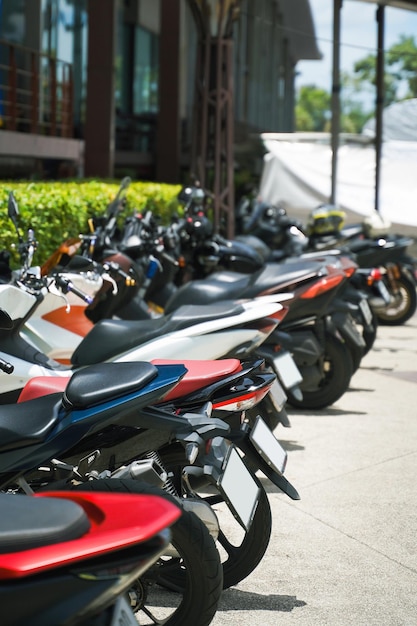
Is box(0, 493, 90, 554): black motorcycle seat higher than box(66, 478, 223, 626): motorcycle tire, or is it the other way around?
box(0, 493, 90, 554): black motorcycle seat

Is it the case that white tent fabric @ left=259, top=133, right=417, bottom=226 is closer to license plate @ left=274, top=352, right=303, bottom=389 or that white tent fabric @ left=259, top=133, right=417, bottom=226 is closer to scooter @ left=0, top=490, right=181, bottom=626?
license plate @ left=274, top=352, right=303, bottom=389

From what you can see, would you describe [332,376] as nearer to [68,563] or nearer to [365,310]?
[365,310]

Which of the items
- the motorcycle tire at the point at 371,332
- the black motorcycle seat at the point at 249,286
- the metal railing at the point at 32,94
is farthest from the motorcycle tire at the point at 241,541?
the metal railing at the point at 32,94

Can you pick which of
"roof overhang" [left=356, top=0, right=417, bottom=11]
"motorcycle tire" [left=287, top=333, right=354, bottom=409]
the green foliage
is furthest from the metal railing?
the green foliage

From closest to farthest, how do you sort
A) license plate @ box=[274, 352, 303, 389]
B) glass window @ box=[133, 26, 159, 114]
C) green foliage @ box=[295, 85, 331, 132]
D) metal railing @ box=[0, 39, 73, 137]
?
license plate @ box=[274, 352, 303, 389] → metal railing @ box=[0, 39, 73, 137] → glass window @ box=[133, 26, 159, 114] → green foliage @ box=[295, 85, 331, 132]

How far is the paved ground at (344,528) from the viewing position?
4117 millimetres

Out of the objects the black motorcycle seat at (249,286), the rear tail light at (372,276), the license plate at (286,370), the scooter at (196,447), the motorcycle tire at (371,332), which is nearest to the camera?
the scooter at (196,447)

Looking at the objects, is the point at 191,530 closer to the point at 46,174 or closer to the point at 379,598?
the point at 379,598

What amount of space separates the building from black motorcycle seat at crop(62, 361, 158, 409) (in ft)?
34.9

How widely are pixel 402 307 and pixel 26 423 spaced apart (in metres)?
9.07

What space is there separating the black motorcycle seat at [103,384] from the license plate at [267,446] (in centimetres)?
55

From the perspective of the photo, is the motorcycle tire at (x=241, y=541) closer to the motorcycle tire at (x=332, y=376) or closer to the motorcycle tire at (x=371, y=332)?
the motorcycle tire at (x=332, y=376)

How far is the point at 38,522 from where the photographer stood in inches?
101

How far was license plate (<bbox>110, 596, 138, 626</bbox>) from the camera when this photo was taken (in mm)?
2621
